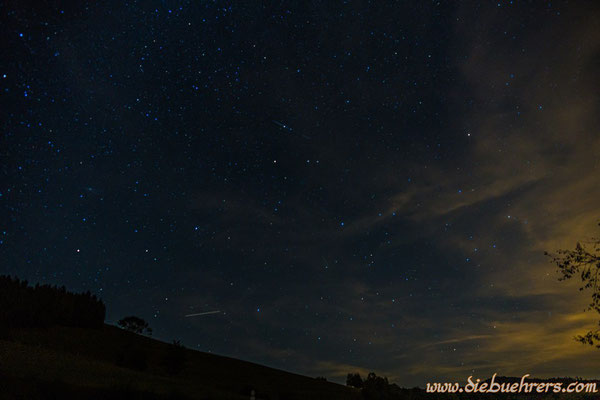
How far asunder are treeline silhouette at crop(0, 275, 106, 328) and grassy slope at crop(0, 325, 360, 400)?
187 centimetres

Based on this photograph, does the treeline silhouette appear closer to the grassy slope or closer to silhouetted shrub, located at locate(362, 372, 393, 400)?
the grassy slope

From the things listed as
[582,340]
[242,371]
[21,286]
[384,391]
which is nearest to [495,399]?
[384,391]

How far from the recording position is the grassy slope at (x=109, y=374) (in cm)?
1842

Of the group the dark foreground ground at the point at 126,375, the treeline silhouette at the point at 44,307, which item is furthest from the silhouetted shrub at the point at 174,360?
the treeline silhouette at the point at 44,307

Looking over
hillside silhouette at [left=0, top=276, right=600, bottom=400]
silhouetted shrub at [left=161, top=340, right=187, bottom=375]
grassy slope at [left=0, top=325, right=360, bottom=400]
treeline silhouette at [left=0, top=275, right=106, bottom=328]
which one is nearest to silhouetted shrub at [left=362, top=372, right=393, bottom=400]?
hillside silhouette at [left=0, top=276, right=600, bottom=400]

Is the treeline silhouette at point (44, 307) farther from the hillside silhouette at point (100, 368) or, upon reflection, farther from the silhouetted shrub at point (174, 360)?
the silhouetted shrub at point (174, 360)

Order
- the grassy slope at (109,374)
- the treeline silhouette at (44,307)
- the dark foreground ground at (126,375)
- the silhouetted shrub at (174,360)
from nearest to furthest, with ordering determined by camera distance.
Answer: the dark foreground ground at (126,375) → the grassy slope at (109,374) → the silhouetted shrub at (174,360) → the treeline silhouette at (44,307)

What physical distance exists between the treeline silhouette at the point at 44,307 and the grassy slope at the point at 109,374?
1.87 m

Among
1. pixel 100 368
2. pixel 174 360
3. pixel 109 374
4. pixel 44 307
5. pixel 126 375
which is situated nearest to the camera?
pixel 109 374

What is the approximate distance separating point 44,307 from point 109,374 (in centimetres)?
2803

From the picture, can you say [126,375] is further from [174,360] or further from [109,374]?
[174,360]

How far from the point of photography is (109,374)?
2559 centimetres

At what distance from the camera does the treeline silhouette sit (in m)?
43.8

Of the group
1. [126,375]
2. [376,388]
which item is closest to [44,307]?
[126,375]
